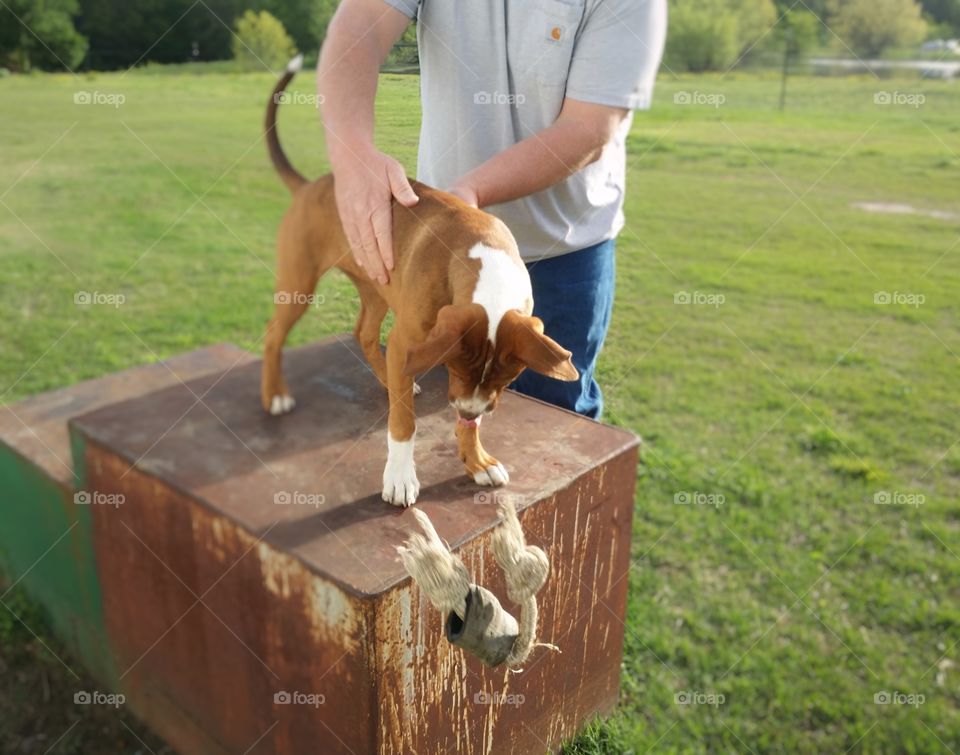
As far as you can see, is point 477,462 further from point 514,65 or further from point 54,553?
point 54,553

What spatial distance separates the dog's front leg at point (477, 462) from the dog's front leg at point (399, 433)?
0.44 ft

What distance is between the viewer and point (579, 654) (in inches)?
93.1

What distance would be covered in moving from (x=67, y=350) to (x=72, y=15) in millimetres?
2636

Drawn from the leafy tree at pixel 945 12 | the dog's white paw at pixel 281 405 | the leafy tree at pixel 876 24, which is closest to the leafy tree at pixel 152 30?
the dog's white paw at pixel 281 405

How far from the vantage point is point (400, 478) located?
1.86m

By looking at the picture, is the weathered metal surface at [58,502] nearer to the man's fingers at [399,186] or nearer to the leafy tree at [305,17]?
the leafy tree at [305,17]

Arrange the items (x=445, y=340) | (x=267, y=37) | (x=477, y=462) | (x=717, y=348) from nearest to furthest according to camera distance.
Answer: (x=445, y=340) < (x=477, y=462) < (x=267, y=37) < (x=717, y=348)

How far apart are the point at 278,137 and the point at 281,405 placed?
0.65 m

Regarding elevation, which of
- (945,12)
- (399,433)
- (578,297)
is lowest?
(399,433)

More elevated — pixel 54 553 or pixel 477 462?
pixel 477 462

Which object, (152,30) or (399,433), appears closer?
(399,433)

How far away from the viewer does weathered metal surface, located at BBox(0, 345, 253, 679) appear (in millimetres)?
2609

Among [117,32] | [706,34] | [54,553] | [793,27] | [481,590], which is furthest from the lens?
[793,27]

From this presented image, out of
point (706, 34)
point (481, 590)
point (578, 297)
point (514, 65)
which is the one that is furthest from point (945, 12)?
point (481, 590)
